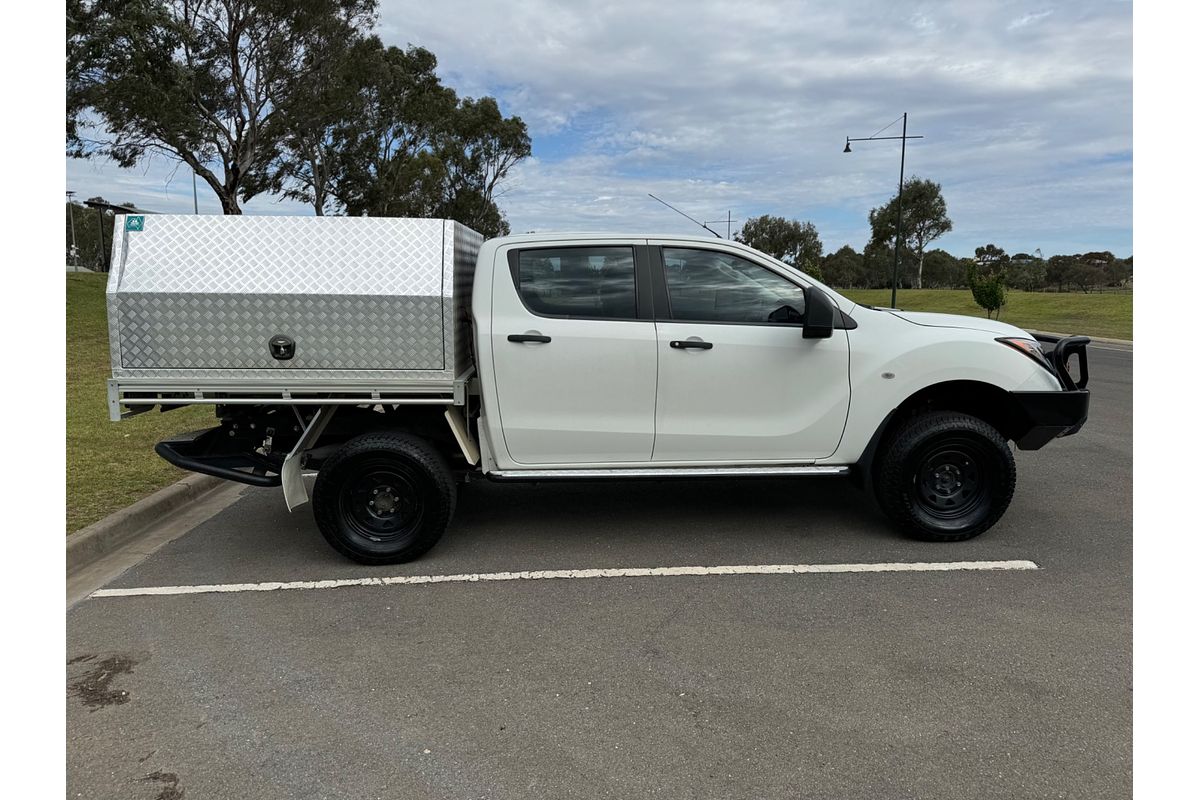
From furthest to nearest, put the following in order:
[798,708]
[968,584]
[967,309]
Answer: [967,309] < [968,584] < [798,708]

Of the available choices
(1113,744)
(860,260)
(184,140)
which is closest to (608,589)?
(1113,744)

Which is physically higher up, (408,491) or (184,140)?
(184,140)

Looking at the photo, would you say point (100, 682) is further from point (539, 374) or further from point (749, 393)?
point (749, 393)

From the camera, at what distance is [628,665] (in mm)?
3494

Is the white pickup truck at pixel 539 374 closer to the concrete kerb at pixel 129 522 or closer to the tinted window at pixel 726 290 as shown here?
the tinted window at pixel 726 290

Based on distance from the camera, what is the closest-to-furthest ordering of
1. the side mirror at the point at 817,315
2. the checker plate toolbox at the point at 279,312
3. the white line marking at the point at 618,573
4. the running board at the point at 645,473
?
the checker plate toolbox at the point at 279,312 < the white line marking at the point at 618,573 < the side mirror at the point at 817,315 < the running board at the point at 645,473

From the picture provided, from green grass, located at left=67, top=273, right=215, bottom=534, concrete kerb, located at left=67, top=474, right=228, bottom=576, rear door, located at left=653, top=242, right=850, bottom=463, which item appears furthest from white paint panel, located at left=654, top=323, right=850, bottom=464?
green grass, located at left=67, top=273, right=215, bottom=534

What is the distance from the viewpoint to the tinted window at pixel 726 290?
4.80 m

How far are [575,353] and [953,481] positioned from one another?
2.54 metres

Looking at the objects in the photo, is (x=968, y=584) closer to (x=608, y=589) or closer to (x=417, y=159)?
(x=608, y=589)

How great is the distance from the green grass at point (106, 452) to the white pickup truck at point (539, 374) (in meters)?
1.40

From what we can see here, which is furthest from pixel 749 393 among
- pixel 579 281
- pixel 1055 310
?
pixel 1055 310

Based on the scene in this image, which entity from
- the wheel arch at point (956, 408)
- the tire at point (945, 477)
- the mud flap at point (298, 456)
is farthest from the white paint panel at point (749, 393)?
the mud flap at point (298, 456)

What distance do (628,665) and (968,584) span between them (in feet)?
6.77
